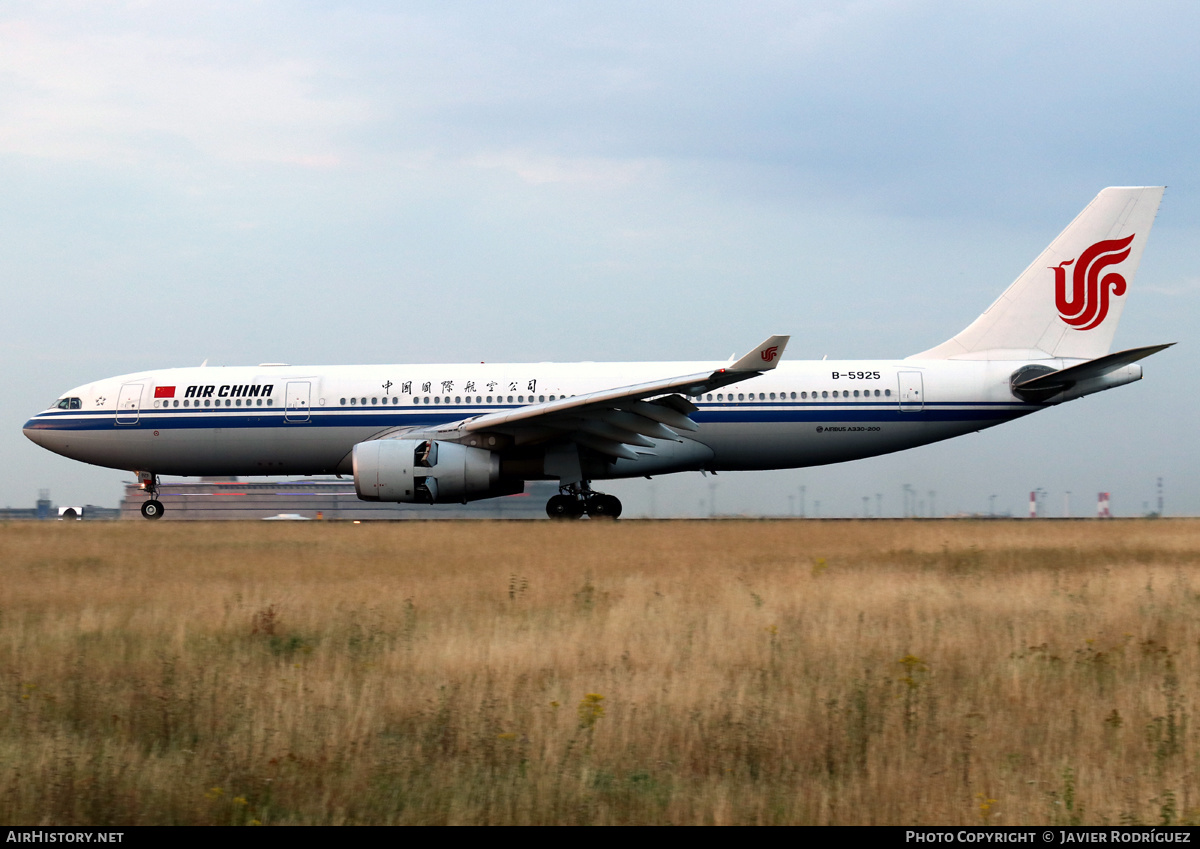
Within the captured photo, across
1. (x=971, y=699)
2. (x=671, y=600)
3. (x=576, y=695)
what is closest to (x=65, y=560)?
(x=671, y=600)

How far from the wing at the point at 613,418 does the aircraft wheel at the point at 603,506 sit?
103 cm

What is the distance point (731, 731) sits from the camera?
556 cm

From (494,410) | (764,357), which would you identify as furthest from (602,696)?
(494,410)

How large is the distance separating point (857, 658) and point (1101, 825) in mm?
2826

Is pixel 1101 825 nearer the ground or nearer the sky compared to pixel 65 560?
nearer the ground

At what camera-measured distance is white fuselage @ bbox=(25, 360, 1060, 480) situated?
71.1 ft

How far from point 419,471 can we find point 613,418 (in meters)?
3.77

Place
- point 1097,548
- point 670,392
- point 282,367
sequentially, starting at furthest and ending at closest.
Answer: point 282,367
point 670,392
point 1097,548

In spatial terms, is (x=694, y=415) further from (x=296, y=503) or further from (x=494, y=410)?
(x=296, y=503)

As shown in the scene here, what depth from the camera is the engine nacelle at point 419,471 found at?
1948cm

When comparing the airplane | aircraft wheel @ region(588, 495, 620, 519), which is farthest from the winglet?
aircraft wheel @ region(588, 495, 620, 519)

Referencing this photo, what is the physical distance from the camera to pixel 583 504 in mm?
21594

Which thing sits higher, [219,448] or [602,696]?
[219,448]

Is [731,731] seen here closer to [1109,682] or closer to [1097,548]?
[1109,682]
